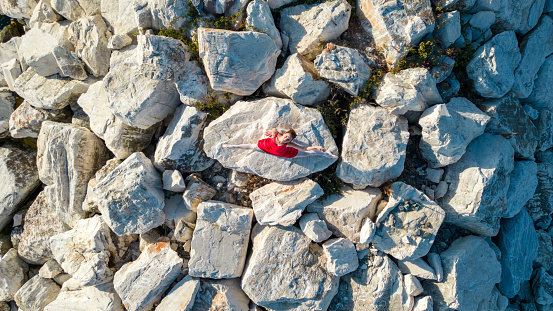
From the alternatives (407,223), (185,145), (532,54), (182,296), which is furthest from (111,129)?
(532,54)

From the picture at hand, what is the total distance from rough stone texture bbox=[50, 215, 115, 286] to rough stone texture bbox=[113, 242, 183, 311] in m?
0.74

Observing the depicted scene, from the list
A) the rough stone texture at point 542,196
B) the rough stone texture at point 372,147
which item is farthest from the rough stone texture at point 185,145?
the rough stone texture at point 542,196

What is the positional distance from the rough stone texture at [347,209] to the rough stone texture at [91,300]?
21.8 feet

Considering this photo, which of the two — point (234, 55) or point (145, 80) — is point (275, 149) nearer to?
point (234, 55)

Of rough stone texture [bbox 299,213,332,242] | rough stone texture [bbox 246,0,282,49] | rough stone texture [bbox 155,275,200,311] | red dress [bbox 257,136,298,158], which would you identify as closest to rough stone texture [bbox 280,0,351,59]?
rough stone texture [bbox 246,0,282,49]

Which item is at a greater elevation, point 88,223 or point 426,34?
point 426,34

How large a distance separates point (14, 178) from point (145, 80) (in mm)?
7568

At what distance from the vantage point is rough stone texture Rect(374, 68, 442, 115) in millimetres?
8039

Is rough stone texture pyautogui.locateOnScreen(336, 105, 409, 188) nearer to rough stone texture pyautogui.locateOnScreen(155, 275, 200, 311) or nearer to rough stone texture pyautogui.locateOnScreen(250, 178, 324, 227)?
rough stone texture pyautogui.locateOnScreen(250, 178, 324, 227)

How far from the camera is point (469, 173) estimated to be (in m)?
8.59

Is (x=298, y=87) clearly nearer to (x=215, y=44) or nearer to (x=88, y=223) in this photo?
(x=215, y=44)

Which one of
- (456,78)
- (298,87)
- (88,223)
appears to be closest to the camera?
(298,87)

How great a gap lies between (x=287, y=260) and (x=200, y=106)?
201 inches

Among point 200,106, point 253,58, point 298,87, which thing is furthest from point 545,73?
point 200,106
